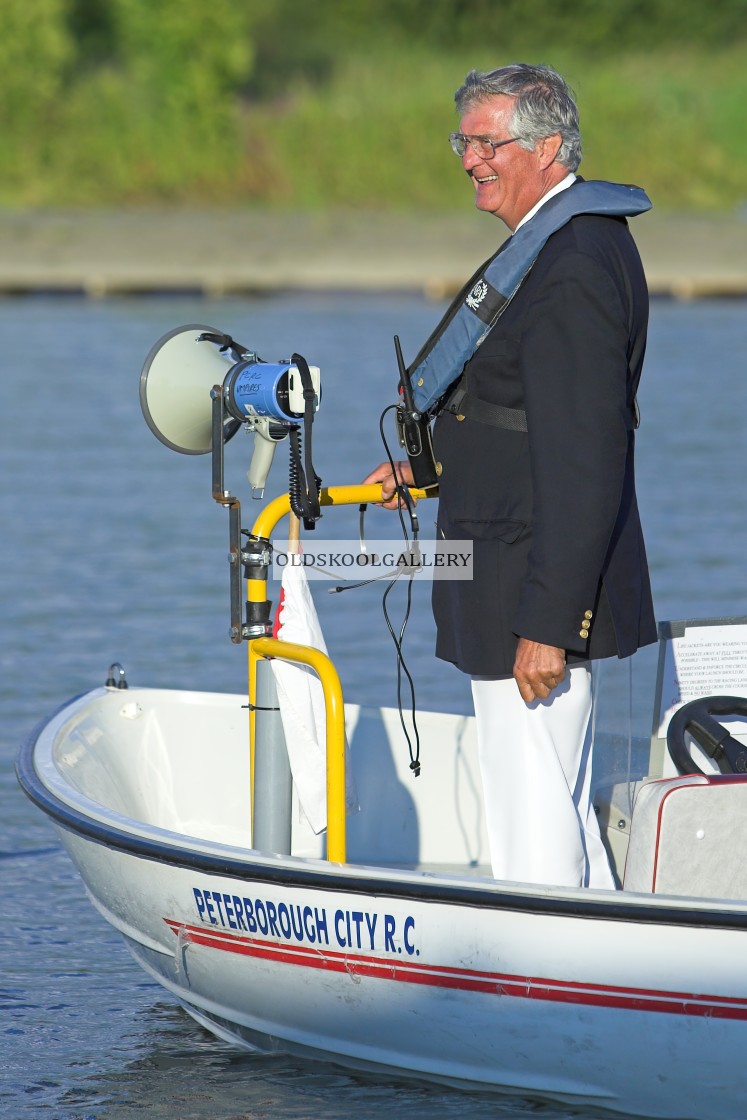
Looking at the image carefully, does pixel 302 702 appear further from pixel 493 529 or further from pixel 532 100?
pixel 532 100

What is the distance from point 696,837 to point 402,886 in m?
0.55

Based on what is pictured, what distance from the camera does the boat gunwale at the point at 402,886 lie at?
3.04m

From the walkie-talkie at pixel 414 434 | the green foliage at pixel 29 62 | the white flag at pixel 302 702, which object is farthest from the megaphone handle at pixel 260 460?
the green foliage at pixel 29 62

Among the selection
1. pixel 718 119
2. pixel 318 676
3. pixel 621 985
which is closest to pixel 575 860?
pixel 621 985

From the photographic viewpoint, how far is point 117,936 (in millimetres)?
4609

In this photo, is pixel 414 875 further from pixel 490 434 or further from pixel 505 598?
pixel 490 434

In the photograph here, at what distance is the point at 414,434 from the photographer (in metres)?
3.42

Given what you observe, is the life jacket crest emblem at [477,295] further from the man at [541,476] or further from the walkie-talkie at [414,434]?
the walkie-talkie at [414,434]

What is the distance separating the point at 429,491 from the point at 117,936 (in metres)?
1.67

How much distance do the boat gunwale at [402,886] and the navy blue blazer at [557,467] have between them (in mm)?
423

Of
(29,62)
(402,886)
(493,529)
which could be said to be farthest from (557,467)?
(29,62)

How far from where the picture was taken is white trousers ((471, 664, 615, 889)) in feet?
11.1

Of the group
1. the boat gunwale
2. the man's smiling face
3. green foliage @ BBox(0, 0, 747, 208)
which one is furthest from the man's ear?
green foliage @ BBox(0, 0, 747, 208)

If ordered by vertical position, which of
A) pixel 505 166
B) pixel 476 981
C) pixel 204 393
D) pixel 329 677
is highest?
pixel 505 166
